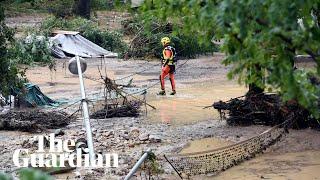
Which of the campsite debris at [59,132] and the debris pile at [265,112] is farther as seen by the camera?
the campsite debris at [59,132]

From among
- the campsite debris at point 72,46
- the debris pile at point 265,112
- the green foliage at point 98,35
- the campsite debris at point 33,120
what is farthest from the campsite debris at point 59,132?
the green foliage at point 98,35

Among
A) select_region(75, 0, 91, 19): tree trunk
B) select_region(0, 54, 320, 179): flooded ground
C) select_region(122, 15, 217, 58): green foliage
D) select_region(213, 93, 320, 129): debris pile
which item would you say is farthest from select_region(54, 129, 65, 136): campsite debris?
select_region(75, 0, 91, 19): tree trunk

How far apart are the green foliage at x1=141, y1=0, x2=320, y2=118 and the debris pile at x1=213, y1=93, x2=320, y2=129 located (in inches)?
276

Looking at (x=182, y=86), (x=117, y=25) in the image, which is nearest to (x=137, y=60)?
(x=182, y=86)

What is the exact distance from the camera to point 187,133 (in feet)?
38.8

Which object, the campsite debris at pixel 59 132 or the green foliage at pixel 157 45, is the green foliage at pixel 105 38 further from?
the campsite debris at pixel 59 132

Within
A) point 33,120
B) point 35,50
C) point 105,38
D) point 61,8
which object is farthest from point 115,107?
point 61,8

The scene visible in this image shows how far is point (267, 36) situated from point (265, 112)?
8120 millimetres

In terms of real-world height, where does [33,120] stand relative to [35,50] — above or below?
below

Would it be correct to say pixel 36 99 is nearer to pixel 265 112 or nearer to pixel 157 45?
pixel 265 112

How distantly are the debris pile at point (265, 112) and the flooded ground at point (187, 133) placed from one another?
20 cm

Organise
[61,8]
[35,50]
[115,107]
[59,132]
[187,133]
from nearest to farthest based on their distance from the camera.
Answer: [59,132] < [187,133] < [115,107] < [35,50] < [61,8]

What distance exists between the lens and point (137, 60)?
2584 centimetres

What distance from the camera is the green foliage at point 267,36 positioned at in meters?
3.38
